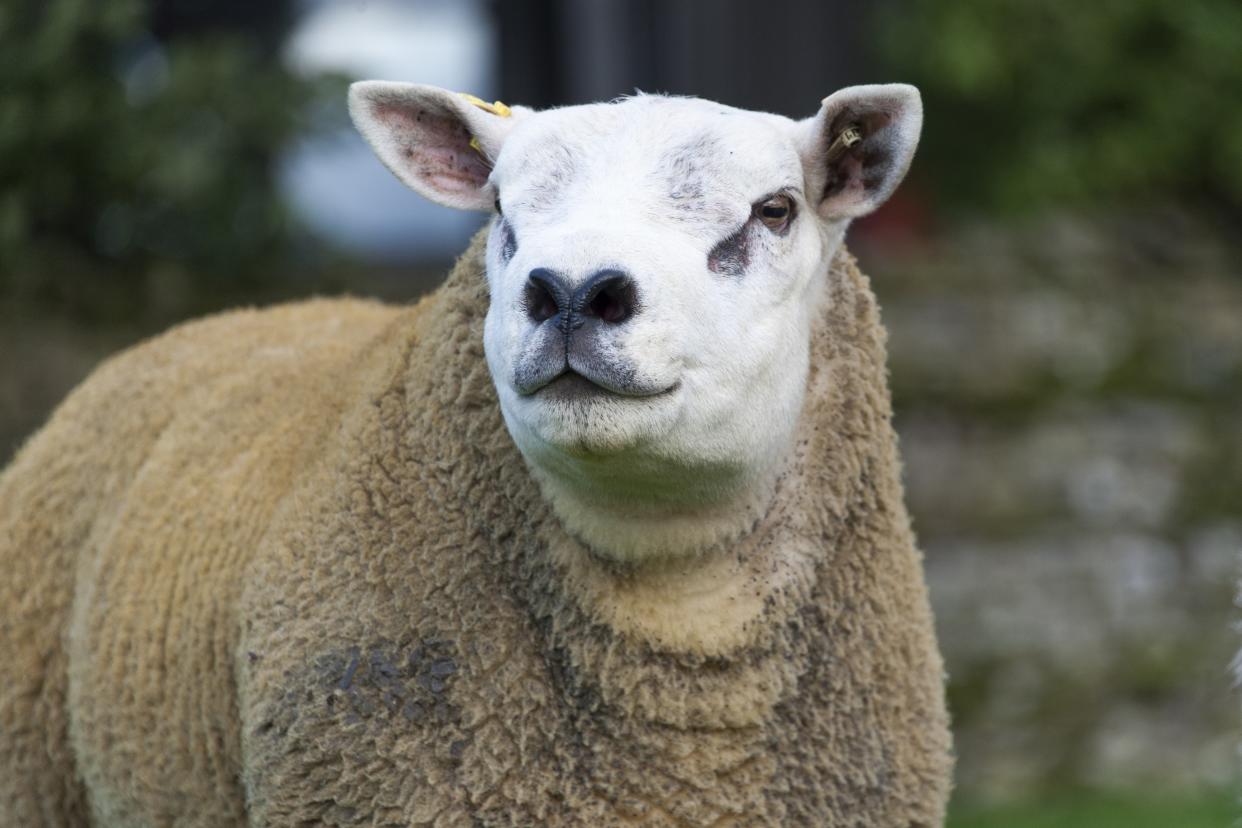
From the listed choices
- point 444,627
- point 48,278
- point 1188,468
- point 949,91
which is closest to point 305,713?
point 444,627

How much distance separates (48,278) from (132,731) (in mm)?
4064

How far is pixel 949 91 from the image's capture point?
870cm

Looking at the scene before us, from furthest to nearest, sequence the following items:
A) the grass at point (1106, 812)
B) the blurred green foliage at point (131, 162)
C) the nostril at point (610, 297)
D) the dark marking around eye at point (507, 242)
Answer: the grass at point (1106, 812)
the blurred green foliage at point (131, 162)
the dark marking around eye at point (507, 242)
the nostril at point (610, 297)

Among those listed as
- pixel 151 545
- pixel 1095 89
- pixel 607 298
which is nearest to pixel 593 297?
pixel 607 298

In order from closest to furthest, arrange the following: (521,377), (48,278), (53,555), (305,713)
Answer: (521,377), (305,713), (53,555), (48,278)

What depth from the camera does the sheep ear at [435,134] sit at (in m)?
3.36

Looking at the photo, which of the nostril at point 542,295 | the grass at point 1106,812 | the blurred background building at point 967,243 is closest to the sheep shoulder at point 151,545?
the nostril at point 542,295

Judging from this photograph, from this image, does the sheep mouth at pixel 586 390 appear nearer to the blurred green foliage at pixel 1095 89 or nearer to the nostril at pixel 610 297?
the nostril at pixel 610 297

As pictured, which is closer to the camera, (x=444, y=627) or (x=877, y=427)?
(x=444, y=627)

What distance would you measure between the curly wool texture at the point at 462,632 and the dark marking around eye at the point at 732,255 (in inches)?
17.4

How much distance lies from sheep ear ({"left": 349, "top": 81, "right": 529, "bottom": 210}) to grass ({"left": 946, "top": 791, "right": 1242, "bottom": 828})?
438 centimetres

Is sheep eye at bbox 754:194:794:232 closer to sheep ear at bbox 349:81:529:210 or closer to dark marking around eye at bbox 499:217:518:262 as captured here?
dark marking around eye at bbox 499:217:518:262

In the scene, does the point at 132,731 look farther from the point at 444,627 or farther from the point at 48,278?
the point at 48,278

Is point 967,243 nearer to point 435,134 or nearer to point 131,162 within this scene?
point 131,162
